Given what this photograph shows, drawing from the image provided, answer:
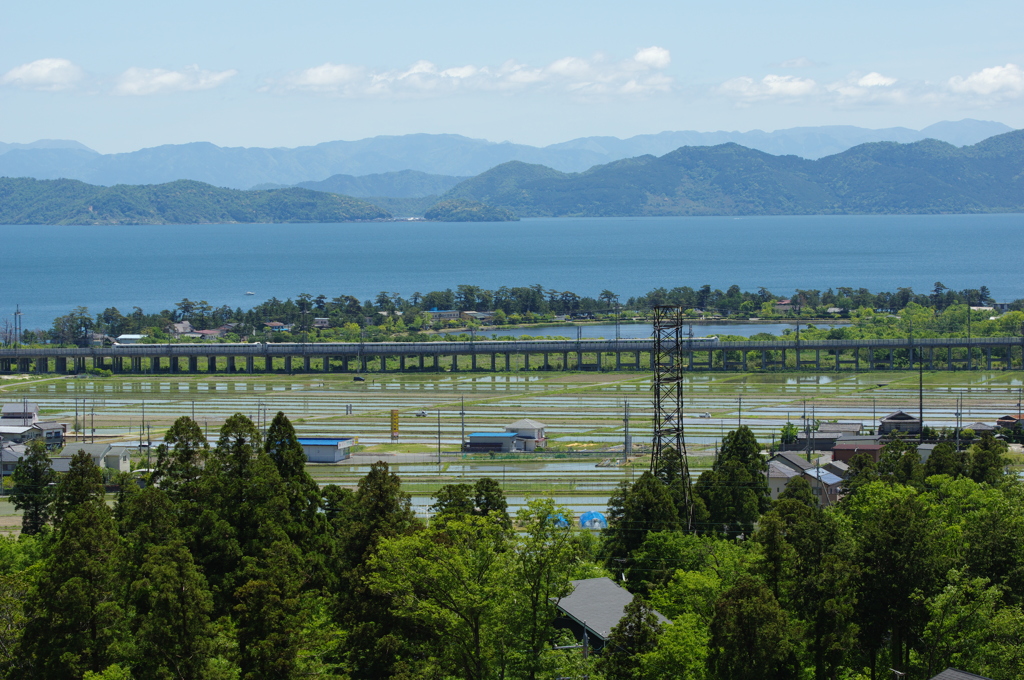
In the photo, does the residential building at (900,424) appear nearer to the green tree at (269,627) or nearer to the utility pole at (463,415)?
the utility pole at (463,415)

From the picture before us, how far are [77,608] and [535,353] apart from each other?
5590 centimetres

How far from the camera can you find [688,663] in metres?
15.3

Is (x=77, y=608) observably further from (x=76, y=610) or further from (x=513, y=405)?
(x=513, y=405)

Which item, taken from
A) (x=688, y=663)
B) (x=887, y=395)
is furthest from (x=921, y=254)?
(x=688, y=663)

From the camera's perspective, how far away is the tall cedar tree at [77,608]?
15.4m

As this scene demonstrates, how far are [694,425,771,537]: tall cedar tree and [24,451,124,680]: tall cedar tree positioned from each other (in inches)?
519

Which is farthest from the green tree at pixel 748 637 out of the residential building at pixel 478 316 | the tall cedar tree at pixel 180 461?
the residential building at pixel 478 316

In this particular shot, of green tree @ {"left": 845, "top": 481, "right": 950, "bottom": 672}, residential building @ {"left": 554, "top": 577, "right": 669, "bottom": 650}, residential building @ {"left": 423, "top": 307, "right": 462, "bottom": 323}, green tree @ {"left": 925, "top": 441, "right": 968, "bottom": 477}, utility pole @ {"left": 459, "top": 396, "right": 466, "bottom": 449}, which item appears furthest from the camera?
residential building @ {"left": 423, "top": 307, "right": 462, "bottom": 323}

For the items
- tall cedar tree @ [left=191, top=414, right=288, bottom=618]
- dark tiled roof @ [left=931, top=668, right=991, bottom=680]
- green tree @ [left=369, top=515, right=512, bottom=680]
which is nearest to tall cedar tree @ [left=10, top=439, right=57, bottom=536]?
tall cedar tree @ [left=191, top=414, right=288, bottom=618]

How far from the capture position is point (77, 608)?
1552 centimetres

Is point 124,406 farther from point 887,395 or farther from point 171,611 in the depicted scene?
point 171,611

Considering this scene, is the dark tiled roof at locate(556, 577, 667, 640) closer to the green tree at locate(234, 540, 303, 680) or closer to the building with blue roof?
the green tree at locate(234, 540, 303, 680)

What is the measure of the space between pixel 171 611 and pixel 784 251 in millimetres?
192888

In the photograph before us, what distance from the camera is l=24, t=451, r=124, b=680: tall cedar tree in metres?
15.4
